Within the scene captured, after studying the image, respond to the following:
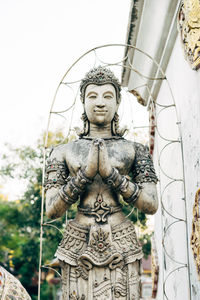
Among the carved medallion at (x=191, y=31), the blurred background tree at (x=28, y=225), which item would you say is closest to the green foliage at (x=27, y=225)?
the blurred background tree at (x=28, y=225)

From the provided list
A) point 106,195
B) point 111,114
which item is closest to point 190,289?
point 106,195

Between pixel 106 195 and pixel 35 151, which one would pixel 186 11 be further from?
pixel 35 151

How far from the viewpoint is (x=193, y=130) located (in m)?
4.41

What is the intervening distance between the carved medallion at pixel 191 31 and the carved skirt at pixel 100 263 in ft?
5.49

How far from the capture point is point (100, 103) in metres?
4.23

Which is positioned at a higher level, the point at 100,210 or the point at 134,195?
the point at 134,195

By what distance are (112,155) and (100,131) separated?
1.26 ft

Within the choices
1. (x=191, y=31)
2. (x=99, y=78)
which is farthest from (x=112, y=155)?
(x=191, y=31)

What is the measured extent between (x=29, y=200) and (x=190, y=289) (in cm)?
961

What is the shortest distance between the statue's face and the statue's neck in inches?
2.9

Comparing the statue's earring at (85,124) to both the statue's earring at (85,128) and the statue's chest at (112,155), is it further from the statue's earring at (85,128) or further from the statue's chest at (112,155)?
the statue's chest at (112,155)

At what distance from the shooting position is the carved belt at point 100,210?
3906 mm

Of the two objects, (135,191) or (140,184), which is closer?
(135,191)

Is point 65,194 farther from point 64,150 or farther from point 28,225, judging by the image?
point 28,225
